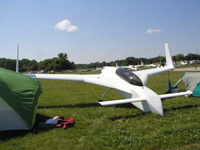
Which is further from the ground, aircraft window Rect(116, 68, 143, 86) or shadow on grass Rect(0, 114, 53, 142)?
aircraft window Rect(116, 68, 143, 86)

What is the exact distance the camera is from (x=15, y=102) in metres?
4.61

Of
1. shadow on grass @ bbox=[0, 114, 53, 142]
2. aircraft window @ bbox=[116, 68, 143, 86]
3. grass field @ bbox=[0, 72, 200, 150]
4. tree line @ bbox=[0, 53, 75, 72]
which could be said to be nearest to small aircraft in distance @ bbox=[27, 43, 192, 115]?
aircraft window @ bbox=[116, 68, 143, 86]

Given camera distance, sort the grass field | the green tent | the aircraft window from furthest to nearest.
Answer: the aircraft window, the green tent, the grass field

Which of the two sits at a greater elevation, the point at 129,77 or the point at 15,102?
the point at 129,77

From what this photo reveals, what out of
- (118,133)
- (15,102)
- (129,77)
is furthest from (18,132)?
(129,77)

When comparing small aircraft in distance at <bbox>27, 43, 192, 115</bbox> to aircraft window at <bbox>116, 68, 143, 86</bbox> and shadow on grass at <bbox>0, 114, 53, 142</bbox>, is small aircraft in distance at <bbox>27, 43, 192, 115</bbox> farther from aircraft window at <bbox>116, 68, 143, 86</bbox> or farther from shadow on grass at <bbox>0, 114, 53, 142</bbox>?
shadow on grass at <bbox>0, 114, 53, 142</bbox>

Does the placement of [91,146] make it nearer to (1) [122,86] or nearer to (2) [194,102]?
(1) [122,86]

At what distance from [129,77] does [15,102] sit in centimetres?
415

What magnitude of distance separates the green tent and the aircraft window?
137 inches

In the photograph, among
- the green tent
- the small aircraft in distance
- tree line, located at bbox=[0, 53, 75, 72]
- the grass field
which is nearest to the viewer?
the grass field

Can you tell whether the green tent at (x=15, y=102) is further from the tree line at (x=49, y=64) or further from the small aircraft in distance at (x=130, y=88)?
the tree line at (x=49, y=64)

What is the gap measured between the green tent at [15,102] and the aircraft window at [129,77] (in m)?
3.48

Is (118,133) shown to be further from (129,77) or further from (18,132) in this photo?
(129,77)

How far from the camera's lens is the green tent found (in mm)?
4566
